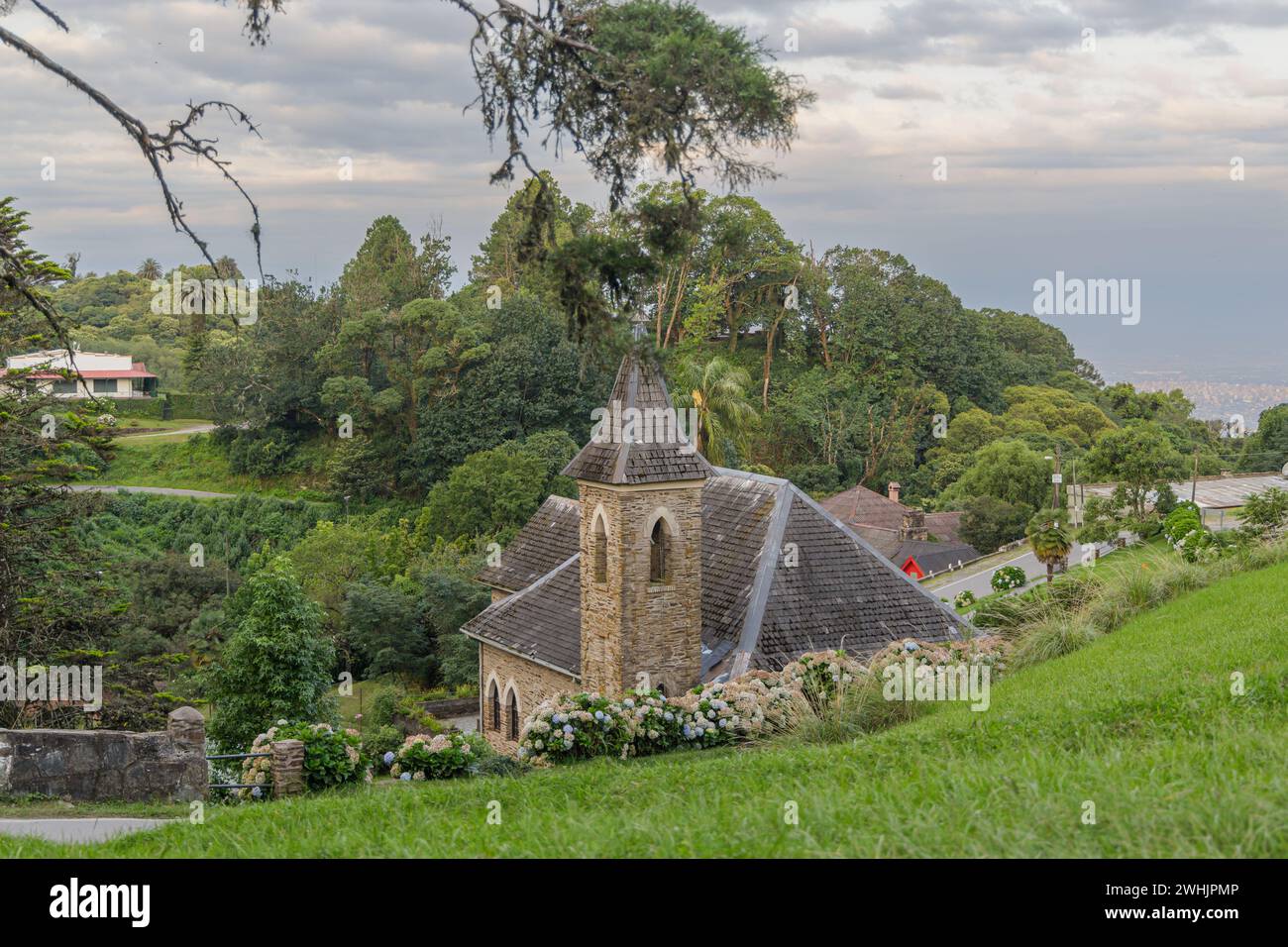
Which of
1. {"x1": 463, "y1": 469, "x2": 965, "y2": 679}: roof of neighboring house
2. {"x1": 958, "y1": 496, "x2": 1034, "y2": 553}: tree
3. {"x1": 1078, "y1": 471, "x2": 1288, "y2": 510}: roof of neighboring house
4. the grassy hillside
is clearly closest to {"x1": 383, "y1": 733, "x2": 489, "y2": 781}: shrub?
the grassy hillside

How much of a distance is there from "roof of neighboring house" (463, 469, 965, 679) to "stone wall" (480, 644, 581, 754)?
0.38 m

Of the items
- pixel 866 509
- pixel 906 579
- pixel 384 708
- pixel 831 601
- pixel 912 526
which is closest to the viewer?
pixel 831 601

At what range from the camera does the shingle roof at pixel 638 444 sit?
16.5m

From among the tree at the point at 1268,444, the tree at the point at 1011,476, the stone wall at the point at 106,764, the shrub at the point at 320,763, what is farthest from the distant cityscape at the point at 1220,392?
the stone wall at the point at 106,764

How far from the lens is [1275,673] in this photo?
29.8 ft

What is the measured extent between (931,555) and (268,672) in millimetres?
29955

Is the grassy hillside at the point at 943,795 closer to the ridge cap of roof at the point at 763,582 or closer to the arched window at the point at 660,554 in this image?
the ridge cap of roof at the point at 763,582

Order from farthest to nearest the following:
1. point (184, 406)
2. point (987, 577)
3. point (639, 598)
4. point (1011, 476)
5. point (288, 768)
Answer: point (184, 406)
point (1011, 476)
point (987, 577)
point (639, 598)
point (288, 768)

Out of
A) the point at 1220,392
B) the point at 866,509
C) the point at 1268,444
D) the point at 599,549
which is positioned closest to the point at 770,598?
the point at 599,549

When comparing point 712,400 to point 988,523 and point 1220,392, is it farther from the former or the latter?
point 1220,392

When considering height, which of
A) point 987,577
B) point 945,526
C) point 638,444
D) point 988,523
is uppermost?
point 638,444

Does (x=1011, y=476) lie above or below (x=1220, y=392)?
below

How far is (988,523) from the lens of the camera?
50656 mm

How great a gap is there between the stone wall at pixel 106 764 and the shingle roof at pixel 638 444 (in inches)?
265
